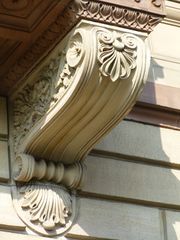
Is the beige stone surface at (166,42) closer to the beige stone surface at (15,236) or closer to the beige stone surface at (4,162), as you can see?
the beige stone surface at (4,162)

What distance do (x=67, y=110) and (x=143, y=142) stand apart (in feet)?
4.33

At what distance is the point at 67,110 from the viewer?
8.20 metres

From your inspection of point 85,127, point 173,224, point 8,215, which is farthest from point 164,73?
point 8,215

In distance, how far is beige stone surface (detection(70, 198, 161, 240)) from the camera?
8.74 metres

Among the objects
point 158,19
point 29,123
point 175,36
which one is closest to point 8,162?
point 29,123

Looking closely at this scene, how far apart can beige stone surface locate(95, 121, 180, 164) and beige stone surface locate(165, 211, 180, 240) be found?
0.42 m

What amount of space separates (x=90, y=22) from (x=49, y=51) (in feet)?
1.43

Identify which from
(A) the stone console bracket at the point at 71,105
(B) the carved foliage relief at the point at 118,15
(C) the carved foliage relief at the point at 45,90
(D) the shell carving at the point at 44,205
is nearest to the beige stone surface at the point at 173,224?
(A) the stone console bracket at the point at 71,105

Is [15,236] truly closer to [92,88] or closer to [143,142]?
[92,88]

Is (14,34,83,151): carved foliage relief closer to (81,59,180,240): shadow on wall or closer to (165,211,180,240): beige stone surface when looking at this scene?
(81,59,180,240): shadow on wall

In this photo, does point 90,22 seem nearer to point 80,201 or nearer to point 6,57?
point 6,57

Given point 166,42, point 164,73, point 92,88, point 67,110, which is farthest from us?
point 166,42

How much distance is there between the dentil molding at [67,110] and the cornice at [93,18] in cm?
5

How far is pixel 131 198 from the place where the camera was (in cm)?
905
